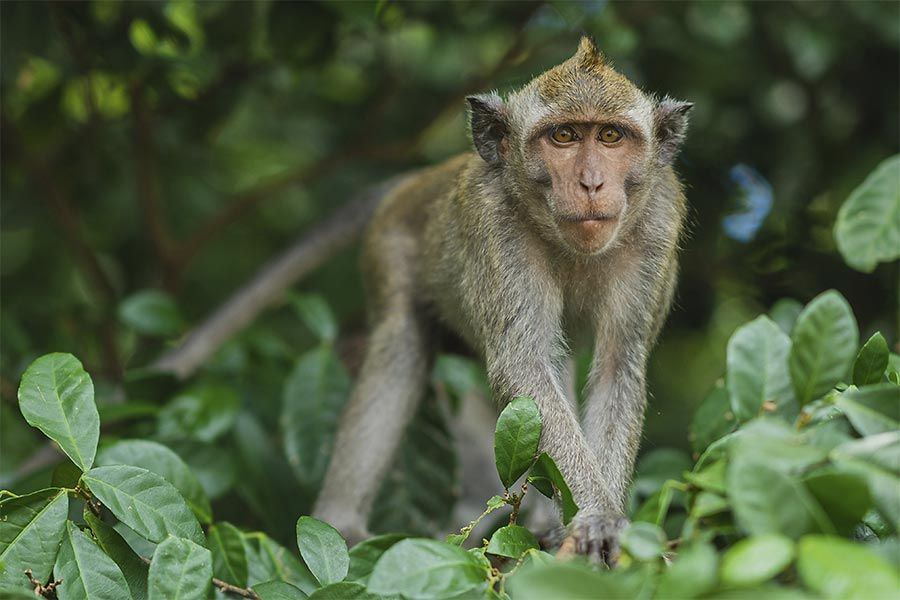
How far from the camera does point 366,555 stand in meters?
3.72

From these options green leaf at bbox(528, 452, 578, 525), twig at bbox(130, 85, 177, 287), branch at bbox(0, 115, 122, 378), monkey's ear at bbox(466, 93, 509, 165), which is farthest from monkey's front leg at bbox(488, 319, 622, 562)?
branch at bbox(0, 115, 122, 378)

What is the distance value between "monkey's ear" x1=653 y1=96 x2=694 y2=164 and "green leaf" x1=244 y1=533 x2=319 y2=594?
94.2 inches

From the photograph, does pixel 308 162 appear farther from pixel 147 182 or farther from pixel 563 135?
pixel 563 135

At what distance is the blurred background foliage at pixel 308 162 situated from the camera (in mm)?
5785

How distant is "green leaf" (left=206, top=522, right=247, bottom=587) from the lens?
3.82 m

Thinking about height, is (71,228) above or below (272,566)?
above

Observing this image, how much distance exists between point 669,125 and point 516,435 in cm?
217

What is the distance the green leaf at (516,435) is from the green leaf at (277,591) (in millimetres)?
711

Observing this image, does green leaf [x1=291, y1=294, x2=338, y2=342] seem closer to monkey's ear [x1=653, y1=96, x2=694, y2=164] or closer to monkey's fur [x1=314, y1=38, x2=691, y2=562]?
monkey's fur [x1=314, y1=38, x2=691, y2=562]

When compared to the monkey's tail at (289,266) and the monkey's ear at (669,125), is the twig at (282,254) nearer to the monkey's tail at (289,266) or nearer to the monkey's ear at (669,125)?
the monkey's tail at (289,266)

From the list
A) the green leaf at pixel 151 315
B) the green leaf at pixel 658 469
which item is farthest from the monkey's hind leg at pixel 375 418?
the green leaf at pixel 658 469

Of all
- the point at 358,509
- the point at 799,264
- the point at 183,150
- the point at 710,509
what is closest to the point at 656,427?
the point at 799,264

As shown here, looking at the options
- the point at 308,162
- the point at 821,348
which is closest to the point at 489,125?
the point at 821,348

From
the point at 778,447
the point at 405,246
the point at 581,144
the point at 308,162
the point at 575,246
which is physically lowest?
the point at 778,447
